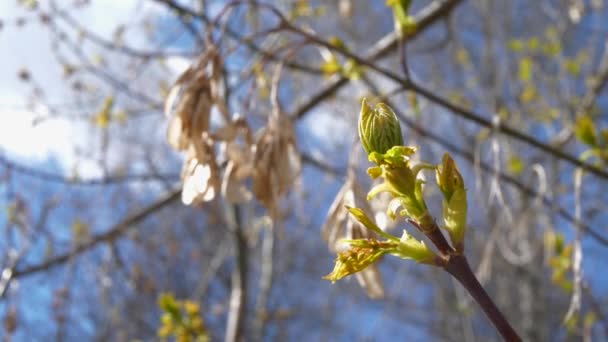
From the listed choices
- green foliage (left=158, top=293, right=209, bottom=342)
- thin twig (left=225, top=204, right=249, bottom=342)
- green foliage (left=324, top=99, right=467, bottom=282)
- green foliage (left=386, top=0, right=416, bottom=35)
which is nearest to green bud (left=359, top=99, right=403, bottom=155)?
green foliage (left=324, top=99, right=467, bottom=282)

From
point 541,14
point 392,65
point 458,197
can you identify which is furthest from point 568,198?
point 458,197

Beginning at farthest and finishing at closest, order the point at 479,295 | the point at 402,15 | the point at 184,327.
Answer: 1. the point at 184,327
2. the point at 402,15
3. the point at 479,295

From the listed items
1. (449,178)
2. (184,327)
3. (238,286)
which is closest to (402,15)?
(449,178)

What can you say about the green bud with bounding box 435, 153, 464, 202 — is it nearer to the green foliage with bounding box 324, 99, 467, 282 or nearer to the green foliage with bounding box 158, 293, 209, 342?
the green foliage with bounding box 324, 99, 467, 282

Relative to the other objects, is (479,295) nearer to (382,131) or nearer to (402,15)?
(382,131)

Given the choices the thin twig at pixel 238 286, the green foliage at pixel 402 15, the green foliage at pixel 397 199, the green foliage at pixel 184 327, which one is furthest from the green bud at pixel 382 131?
the thin twig at pixel 238 286

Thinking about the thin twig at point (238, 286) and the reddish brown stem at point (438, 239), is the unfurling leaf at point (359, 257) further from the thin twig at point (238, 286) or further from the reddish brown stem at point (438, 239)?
the thin twig at point (238, 286)

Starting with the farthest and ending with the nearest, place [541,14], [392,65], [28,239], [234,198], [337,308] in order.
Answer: [337,308]
[541,14]
[392,65]
[28,239]
[234,198]

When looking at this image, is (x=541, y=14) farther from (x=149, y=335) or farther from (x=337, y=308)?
(x=149, y=335)
